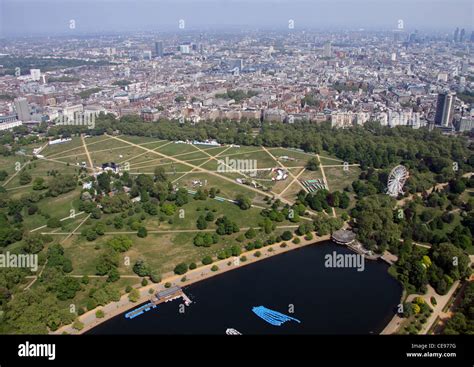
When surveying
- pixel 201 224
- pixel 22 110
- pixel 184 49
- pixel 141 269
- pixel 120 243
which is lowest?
pixel 141 269

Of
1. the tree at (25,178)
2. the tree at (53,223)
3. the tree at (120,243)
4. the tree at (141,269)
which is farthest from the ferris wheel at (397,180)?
the tree at (25,178)

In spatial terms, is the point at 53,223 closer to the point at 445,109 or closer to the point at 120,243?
the point at 120,243

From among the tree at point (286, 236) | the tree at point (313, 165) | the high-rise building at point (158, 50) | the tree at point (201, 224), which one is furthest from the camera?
the high-rise building at point (158, 50)

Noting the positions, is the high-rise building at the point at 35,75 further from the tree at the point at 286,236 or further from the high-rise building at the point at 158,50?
the tree at the point at 286,236

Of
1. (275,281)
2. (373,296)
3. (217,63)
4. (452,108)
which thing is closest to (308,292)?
(275,281)

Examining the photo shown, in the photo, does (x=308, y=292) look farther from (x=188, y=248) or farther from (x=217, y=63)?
(x=217, y=63)

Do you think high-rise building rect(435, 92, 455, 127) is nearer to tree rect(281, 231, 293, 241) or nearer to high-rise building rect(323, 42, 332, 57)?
tree rect(281, 231, 293, 241)

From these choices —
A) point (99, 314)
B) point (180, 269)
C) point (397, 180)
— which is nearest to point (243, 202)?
point (180, 269)
